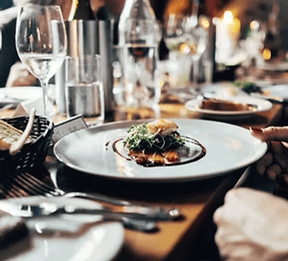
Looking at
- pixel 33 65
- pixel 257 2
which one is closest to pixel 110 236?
pixel 33 65

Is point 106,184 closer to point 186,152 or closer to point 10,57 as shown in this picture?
point 186,152

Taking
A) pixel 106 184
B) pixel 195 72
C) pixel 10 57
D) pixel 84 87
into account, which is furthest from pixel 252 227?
pixel 195 72

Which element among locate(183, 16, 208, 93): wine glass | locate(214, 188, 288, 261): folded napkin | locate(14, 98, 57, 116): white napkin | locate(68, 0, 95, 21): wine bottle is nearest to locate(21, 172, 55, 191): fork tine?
locate(214, 188, 288, 261): folded napkin

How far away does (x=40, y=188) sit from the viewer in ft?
1.74

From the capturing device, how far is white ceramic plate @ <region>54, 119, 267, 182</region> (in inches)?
20.7

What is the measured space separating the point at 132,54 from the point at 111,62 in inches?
4.5

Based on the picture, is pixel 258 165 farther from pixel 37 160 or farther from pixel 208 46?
pixel 208 46

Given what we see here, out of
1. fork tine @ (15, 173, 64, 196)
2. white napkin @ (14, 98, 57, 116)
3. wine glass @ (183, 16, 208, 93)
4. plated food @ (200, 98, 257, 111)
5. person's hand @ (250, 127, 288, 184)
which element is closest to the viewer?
fork tine @ (15, 173, 64, 196)

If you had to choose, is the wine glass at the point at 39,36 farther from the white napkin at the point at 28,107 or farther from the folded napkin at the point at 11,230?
the folded napkin at the point at 11,230

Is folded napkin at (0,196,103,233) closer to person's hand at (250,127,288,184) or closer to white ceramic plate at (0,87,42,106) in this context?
person's hand at (250,127,288,184)

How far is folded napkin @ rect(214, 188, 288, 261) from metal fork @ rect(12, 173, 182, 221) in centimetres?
6

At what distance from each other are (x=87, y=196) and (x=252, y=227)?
21 cm

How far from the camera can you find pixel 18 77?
1474mm

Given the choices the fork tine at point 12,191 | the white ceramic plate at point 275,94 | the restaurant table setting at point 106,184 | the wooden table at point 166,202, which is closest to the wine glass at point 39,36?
the restaurant table setting at point 106,184
